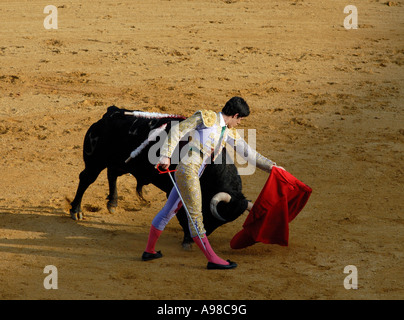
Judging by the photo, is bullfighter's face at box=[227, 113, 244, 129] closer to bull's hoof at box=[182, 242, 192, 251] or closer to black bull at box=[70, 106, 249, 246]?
black bull at box=[70, 106, 249, 246]

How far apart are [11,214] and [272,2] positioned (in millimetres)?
8951

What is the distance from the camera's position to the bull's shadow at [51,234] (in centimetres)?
636

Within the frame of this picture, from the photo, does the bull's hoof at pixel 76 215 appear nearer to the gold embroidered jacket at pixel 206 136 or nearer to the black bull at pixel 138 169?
the black bull at pixel 138 169

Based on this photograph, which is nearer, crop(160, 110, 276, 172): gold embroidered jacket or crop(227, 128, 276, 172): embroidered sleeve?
crop(160, 110, 276, 172): gold embroidered jacket

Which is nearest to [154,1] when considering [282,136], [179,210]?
[282,136]

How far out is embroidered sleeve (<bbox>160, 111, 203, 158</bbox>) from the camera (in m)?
5.65

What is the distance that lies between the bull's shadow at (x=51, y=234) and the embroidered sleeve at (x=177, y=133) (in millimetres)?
1140

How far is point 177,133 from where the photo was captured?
5.71 meters

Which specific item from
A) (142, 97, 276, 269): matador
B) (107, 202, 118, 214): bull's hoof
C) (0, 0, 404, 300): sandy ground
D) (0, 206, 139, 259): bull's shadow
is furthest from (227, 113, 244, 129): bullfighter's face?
(107, 202, 118, 214): bull's hoof

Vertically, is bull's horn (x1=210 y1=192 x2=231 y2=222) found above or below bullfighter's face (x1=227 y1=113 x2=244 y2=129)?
below

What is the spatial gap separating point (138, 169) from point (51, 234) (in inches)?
38.7

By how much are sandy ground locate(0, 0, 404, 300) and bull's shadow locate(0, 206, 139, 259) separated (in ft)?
0.06

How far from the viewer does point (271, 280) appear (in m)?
5.82

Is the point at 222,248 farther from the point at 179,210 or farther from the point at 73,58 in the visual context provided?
the point at 73,58
